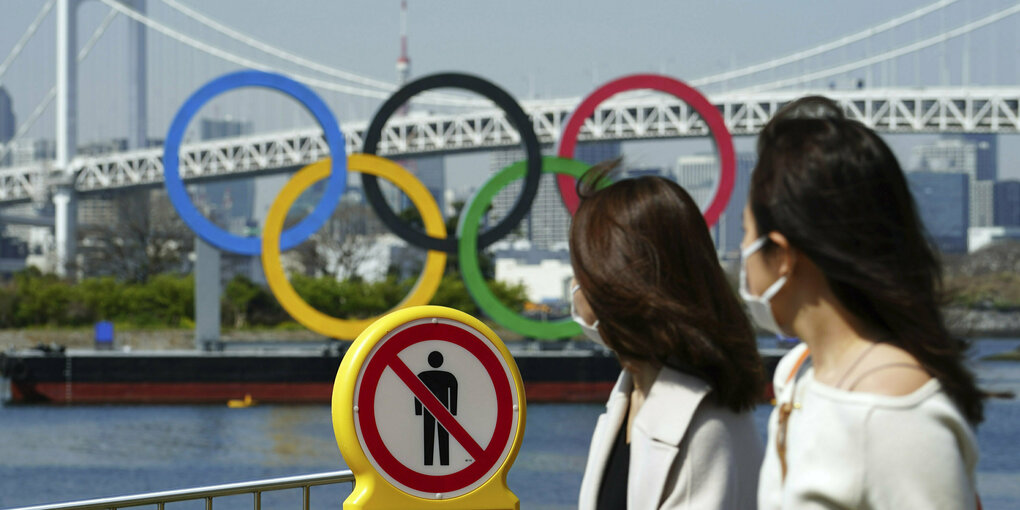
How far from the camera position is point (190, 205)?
57.5 feet

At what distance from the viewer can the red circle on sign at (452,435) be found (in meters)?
2.25

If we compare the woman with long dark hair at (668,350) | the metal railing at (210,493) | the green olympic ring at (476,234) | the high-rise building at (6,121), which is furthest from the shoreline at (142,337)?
the high-rise building at (6,121)

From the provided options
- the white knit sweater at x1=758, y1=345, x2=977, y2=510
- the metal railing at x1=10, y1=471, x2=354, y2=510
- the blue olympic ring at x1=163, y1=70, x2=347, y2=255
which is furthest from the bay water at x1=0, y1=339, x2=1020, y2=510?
the white knit sweater at x1=758, y1=345, x2=977, y2=510

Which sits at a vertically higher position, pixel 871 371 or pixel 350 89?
pixel 350 89

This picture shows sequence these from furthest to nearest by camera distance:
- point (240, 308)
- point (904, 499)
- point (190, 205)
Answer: point (240, 308)
point (190, 205)
point (904, 499)

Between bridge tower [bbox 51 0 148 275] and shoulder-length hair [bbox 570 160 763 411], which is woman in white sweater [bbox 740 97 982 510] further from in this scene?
bridge tower [bbox 51 0 148 275]

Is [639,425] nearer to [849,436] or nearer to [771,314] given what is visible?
[771,314]

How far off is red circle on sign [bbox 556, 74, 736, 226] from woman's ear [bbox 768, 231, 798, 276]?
17.3m

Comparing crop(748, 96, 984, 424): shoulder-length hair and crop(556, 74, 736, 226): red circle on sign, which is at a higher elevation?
crop(556, 74, 736, 226): red circle on sign

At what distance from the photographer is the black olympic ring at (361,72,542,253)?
1866 centimetres

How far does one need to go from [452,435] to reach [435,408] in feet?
0.20

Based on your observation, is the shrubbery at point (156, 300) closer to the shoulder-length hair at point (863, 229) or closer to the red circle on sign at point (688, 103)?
the red circle on sign at point (688, 103)

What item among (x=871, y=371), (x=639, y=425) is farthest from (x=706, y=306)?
(x=871, y=371)

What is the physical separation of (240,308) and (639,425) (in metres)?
37.1
